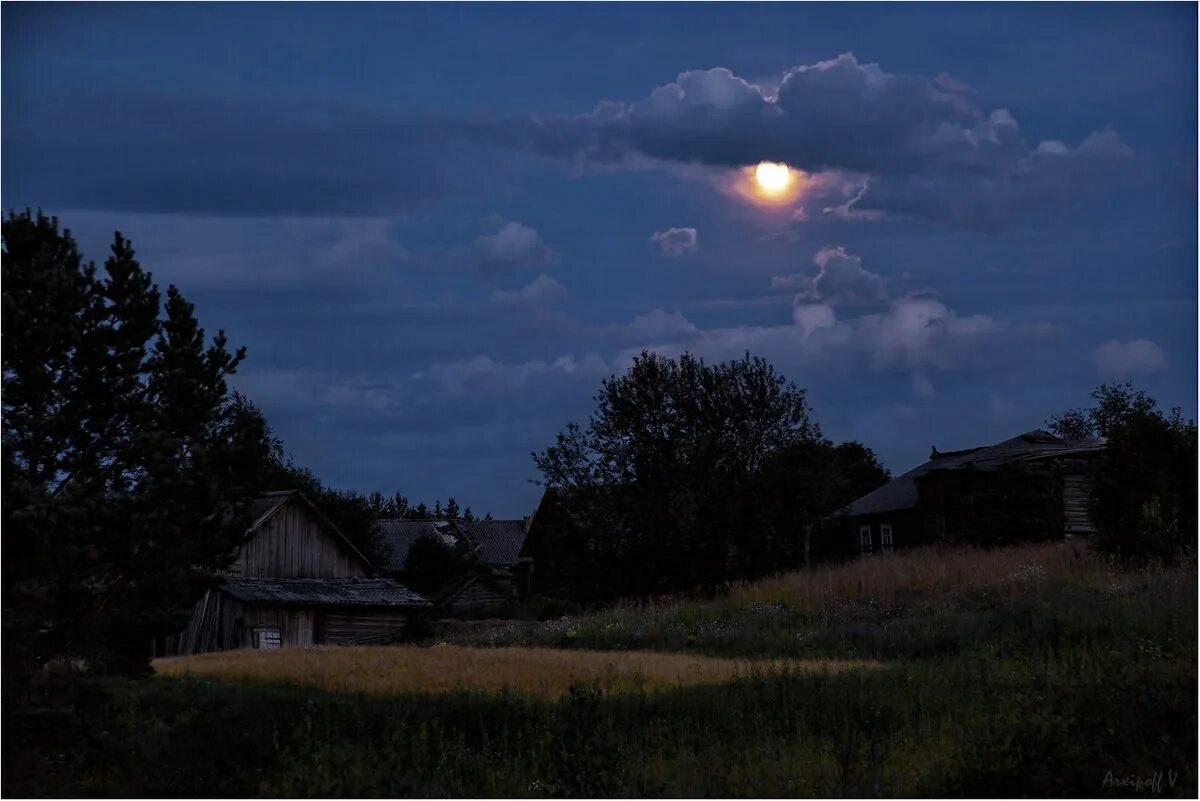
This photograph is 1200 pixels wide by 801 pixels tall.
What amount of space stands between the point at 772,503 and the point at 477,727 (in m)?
36.6

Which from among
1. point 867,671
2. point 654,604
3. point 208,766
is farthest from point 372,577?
point 208,766

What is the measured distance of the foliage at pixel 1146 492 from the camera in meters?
32.3

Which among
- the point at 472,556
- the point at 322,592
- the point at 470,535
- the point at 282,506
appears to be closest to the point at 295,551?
the point at 282,506

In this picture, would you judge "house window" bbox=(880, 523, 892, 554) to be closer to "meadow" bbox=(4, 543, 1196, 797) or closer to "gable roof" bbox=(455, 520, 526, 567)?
"meadow" bbox=(4, 543, 1196, 797)

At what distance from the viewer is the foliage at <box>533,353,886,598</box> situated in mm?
50938

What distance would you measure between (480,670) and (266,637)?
89.1 feet

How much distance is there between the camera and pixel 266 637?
4706 cm

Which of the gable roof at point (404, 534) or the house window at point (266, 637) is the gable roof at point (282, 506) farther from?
the gable roof at point (404, 534)

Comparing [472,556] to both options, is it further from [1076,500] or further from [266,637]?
[1076,500]

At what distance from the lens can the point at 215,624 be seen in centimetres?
4666

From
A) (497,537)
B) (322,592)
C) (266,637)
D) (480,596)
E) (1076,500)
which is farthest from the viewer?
(497,537)

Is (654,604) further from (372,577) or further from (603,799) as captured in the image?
(603,799)

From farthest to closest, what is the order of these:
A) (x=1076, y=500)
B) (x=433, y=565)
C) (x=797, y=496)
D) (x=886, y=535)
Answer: (x=433, y=565)
(x=886, y=535)
(x=797, y=496)
(x=1076, y=500)

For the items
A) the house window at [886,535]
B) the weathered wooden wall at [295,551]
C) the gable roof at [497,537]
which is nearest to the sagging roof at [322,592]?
the weathered wooden wall at [295,551]
